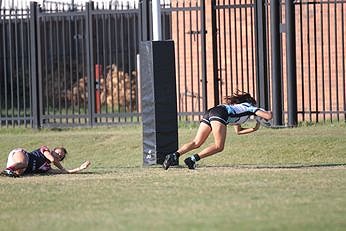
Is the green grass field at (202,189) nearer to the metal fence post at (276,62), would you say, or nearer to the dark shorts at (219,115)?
the metal fence post at (276,62)

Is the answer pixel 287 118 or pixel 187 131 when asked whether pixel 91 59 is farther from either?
pixel 287 118

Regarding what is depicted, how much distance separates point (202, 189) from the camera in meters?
14.2

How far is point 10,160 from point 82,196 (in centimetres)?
373

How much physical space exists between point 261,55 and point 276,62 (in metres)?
0.50

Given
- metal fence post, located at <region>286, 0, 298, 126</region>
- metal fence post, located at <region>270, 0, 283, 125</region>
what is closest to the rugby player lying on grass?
metal fence post, located at <region>270, 0, 283, 125</region>

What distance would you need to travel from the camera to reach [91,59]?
24.9 metres

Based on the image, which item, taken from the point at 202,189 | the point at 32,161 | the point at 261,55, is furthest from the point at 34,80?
the point at 202,189

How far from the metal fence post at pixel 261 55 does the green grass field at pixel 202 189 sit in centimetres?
77

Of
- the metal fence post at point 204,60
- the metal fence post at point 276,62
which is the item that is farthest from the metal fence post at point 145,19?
the metal fence post at point 276,62

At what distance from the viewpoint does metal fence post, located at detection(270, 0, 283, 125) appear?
22.8 meters

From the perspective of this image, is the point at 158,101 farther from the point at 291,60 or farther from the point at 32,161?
the point at 291,60

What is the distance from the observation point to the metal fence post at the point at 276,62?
22.8m

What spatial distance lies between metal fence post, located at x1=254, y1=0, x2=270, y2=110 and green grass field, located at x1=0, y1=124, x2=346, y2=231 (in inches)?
30.4

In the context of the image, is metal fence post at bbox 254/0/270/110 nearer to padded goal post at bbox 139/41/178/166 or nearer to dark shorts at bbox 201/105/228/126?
padded goal post at bbox 139/41/178/166
